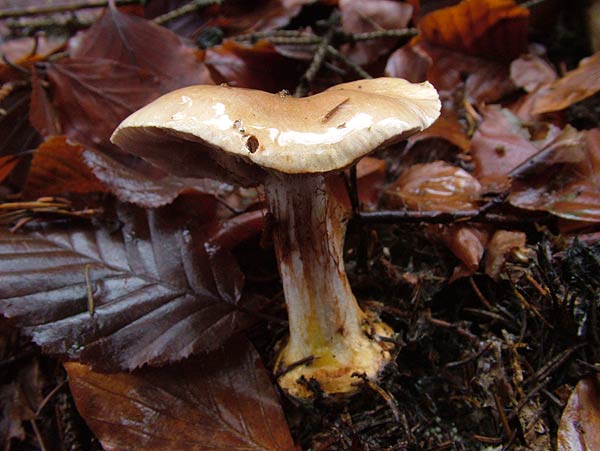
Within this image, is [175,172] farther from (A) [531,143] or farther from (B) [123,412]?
(A) [531,143]

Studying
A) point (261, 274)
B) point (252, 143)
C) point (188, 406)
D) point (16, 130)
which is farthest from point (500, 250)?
point (16, 130)

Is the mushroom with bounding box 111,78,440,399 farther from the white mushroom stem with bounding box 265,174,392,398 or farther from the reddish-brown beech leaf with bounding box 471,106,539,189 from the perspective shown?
the reddish-brown beech leaf with bounding box 471,106,539,189

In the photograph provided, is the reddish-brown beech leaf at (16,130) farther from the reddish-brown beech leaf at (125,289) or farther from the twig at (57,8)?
the twig at (57,8)

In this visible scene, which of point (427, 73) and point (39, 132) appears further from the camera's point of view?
point (427, 73)

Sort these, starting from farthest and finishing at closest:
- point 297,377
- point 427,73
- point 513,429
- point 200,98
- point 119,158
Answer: point 427,73 → point 119,158 → point 297,377 → point 513,429 → point 200,98

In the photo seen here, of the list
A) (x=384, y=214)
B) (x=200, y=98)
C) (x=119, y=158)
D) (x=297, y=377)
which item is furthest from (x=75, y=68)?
(x=297, y=377)

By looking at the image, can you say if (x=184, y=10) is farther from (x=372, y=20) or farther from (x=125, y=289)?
(x=125, y=289)

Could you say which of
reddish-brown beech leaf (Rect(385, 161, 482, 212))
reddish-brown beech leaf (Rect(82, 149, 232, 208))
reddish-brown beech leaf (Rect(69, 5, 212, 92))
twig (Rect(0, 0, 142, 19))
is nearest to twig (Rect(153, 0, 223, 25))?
twig (Rect(0, 0, 142, 19))
